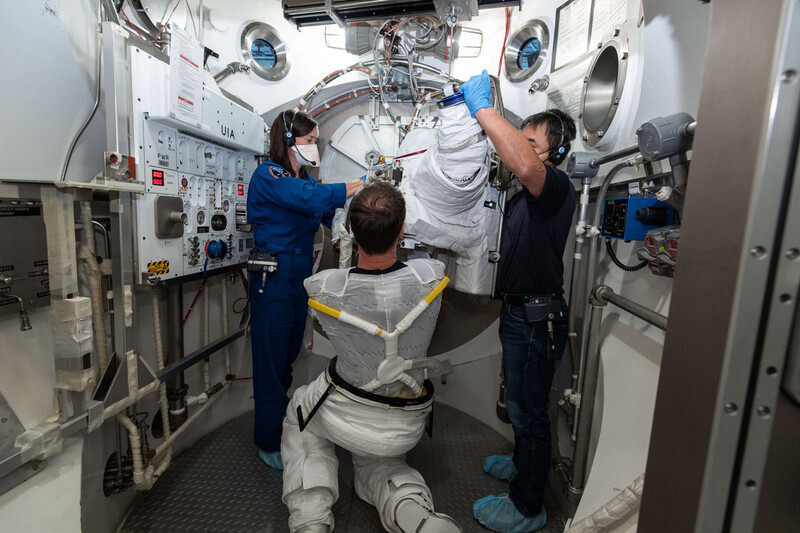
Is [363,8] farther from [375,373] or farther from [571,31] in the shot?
[375,373]

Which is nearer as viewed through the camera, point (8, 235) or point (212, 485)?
point (8, 235)

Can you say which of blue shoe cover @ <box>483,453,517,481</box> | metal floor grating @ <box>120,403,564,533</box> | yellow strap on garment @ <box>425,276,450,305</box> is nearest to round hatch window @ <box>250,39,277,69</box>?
yellow strap on garment @ <box>425,276,450,305</box>

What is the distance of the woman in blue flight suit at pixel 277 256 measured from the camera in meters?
2.02

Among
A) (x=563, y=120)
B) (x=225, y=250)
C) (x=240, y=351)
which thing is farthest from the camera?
(x=240, y=351)

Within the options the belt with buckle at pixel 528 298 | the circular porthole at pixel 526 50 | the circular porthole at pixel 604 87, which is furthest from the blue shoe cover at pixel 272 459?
the circular porthole at pixel 526 50

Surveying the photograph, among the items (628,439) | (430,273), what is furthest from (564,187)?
(628,439)

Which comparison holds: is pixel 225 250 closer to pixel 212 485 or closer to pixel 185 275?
pixel 185 275

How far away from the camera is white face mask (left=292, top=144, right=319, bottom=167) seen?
83.3 inches

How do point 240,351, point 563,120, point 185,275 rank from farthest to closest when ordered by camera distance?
1. point 240,351
2. point 185,275
3. point 563,120

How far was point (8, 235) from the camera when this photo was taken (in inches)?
45.6

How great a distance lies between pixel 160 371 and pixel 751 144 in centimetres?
219

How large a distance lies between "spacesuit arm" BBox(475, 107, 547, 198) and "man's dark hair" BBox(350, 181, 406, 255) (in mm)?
455

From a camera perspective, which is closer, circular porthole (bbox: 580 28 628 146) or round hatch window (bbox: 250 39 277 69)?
circular porthole (bbox: 580 28 628 146)

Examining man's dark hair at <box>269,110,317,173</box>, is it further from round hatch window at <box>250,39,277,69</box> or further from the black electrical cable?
the black electrical cable
